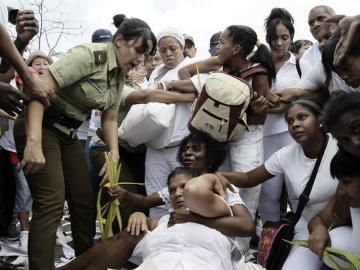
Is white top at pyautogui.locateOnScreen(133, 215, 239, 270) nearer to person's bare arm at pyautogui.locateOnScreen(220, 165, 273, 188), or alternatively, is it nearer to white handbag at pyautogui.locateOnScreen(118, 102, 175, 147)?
person's bare arm at pyautogui.locateOnScreen(220, 165, 273, 188)

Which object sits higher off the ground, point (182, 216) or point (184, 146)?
point (184, 146)

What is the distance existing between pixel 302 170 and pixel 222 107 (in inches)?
25.1

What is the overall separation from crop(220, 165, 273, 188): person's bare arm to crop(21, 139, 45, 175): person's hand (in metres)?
1.17

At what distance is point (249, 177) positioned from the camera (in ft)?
10.3

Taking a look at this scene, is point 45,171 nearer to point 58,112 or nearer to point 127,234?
point 58,112

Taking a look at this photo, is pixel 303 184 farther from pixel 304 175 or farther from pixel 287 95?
pixel 287 95

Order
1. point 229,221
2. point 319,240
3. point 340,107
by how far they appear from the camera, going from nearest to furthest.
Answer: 1. point 340,107
2. point 319,240
3. point 229,221

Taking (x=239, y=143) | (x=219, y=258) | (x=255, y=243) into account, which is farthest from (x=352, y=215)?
(x=255, y=243)

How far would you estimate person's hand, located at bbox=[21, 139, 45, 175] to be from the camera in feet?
8.24

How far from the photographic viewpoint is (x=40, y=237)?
2684 millimetres

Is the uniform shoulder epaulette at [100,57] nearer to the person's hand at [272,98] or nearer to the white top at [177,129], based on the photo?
the white top at [177,129]

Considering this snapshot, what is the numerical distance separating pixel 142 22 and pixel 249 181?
1239 millimetres

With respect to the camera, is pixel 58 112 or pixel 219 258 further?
pixel 58 112

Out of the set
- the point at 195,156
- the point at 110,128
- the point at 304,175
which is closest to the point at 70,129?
the point at 110,128
